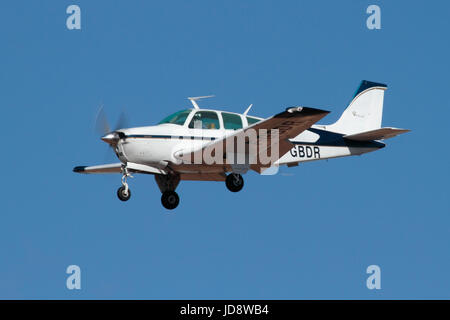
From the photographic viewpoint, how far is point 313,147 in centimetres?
2366

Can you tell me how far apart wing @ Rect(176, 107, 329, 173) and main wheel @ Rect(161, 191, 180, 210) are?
1.09 meters

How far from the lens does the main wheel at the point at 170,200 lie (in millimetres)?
22250

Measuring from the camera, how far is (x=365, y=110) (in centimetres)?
2527

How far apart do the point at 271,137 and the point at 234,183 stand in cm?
171

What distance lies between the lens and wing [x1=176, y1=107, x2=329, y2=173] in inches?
790

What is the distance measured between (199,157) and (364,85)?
6.25 metres

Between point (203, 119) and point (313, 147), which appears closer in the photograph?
point (203, 119)

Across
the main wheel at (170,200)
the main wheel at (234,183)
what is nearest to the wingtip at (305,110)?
the main wheel at (234,183)

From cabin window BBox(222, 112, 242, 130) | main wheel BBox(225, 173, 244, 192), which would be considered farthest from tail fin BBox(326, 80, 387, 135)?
main wheel BBox(225, 173, 244, 192)

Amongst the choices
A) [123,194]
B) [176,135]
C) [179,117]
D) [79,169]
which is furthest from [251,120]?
[79,169]

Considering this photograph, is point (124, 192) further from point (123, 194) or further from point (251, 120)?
point (251, 120)
